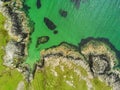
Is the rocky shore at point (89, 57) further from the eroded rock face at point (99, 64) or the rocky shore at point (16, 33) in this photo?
the rocky shore at point (16, 33)

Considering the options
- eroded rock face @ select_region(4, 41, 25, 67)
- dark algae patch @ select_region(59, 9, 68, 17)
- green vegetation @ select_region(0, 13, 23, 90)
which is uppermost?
dark algae patch @ select_region(59, 9, 68, 17)

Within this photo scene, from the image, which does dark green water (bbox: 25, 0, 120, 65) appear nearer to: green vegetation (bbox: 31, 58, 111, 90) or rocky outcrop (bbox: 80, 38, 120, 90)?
rocky outcrop (bbox: 80, 38, 120, 90)

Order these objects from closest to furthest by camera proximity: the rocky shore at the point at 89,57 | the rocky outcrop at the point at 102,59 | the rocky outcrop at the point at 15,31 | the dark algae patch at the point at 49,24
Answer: the rocky outcrop at the point at 102,59
the rocky shore at the point at 89,57
the rocky outcrop at the point at 15,31
the dark algae patch at the point at 49,24

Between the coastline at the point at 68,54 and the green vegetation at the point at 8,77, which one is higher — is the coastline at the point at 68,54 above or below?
above

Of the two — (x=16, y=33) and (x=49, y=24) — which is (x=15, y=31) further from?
(x=49, y=24)

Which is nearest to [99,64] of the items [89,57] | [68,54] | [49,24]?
[89,57]

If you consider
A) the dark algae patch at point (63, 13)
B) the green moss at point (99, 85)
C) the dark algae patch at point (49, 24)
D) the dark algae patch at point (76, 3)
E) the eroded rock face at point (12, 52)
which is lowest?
the green moss at point (99, 85)

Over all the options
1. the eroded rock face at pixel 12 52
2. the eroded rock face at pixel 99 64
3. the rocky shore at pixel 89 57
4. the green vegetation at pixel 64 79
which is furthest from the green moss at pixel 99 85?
the eroded rock face at pixel 12 52

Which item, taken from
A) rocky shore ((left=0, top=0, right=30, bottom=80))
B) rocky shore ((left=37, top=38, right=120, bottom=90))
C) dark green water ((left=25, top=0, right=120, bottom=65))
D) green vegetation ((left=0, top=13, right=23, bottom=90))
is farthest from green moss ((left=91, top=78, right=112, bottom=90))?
green vegetation ((left=0, top=13, right=23, bottom=90))

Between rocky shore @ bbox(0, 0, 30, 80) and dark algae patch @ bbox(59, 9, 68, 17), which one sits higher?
dark algae patch @ bbox(59, 9, 68, 17)
